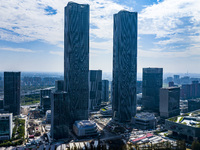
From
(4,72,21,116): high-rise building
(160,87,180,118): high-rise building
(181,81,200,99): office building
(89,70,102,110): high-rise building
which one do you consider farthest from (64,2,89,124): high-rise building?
(181,81,200,99): office building

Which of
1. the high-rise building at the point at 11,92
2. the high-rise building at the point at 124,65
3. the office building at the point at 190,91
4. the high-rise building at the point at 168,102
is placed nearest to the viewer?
the high-rise building at the point at 124,65

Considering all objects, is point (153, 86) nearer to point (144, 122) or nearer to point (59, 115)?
point (144, 122)

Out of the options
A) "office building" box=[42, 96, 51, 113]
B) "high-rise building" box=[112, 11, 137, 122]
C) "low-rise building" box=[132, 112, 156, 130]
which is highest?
"high-rise building" box=[112, 11, 137, 122]

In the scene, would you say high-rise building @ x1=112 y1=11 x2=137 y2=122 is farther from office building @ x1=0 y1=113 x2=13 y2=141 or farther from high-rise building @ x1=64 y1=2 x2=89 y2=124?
office building @ x1=0 y1=113 x2=13 y2=141

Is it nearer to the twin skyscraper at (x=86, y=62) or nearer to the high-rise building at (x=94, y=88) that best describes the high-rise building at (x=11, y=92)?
the twin skyscraper at (x=86, y=62)

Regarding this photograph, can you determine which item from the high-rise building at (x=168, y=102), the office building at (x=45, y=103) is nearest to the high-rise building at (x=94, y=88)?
the office building at (x=45, y=103)

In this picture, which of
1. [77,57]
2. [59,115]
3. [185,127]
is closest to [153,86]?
[185,127]
